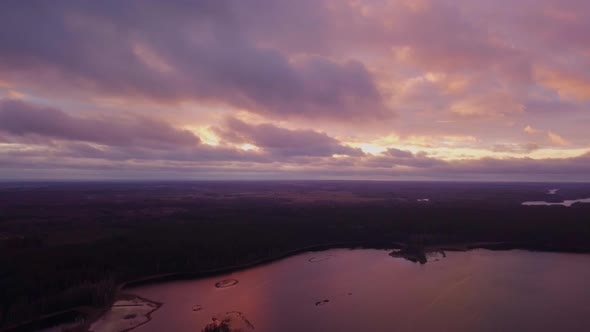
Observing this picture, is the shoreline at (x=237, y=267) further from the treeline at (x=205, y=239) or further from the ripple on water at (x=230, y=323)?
the ripple on water at (x=230, y=323)

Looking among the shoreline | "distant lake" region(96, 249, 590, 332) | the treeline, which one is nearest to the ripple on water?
"distant lake" region(96, 249, 590, 332)

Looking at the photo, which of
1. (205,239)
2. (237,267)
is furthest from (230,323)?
(205,239)

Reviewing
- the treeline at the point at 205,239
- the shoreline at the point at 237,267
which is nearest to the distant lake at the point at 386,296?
the shoreline at the point at 237,267

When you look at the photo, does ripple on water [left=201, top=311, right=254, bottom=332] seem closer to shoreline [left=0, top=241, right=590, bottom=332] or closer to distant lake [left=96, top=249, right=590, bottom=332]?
distant lake [left=96, top=249, right=590, bottom=332]

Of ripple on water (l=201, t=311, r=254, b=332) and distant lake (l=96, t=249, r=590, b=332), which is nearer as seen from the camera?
ripple on water (l=201, t=311, r=254, b=332)

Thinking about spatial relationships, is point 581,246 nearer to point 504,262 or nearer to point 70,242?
point 504,262
